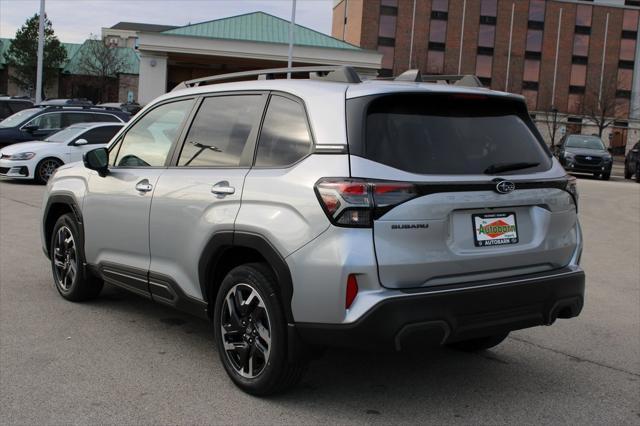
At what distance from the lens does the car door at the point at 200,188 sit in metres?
4.20

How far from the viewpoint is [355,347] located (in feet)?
11.6

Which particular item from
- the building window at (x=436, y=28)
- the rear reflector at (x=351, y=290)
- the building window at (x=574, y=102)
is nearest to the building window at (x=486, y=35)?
the building window at (x=436, y=28)

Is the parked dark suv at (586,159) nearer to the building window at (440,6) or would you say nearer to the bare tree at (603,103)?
the bare tree at (603,103)

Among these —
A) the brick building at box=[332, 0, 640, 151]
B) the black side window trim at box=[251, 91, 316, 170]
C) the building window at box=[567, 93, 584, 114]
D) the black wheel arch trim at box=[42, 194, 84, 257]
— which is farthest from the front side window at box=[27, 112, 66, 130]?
the building window at box=[567, 93, 584, 114]

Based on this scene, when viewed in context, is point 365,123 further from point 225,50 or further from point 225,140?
point 225,50

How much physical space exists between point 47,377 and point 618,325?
4.54 metres

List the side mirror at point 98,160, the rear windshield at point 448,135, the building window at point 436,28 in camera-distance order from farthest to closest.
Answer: the building window at point 436,28 → the side mirror at point 98,160 → the rear windshield at point 448,135

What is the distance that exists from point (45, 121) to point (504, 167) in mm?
17161

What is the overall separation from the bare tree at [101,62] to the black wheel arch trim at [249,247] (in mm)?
58353

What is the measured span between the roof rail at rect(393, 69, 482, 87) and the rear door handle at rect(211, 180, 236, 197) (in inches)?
48.7

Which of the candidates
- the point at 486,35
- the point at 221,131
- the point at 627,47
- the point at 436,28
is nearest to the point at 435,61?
the point at 436,28

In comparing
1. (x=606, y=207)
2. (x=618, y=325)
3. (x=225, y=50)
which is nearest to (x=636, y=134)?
(x=225, y=50)

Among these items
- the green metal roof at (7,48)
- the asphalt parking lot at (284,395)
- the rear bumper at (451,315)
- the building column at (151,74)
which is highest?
the green metal roof at (7,48)

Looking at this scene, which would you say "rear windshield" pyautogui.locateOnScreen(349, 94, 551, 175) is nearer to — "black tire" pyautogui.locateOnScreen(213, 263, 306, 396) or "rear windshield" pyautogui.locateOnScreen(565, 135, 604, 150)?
"black tire" pyautogui.locateOnScreen(213, 263, 306, 396)
